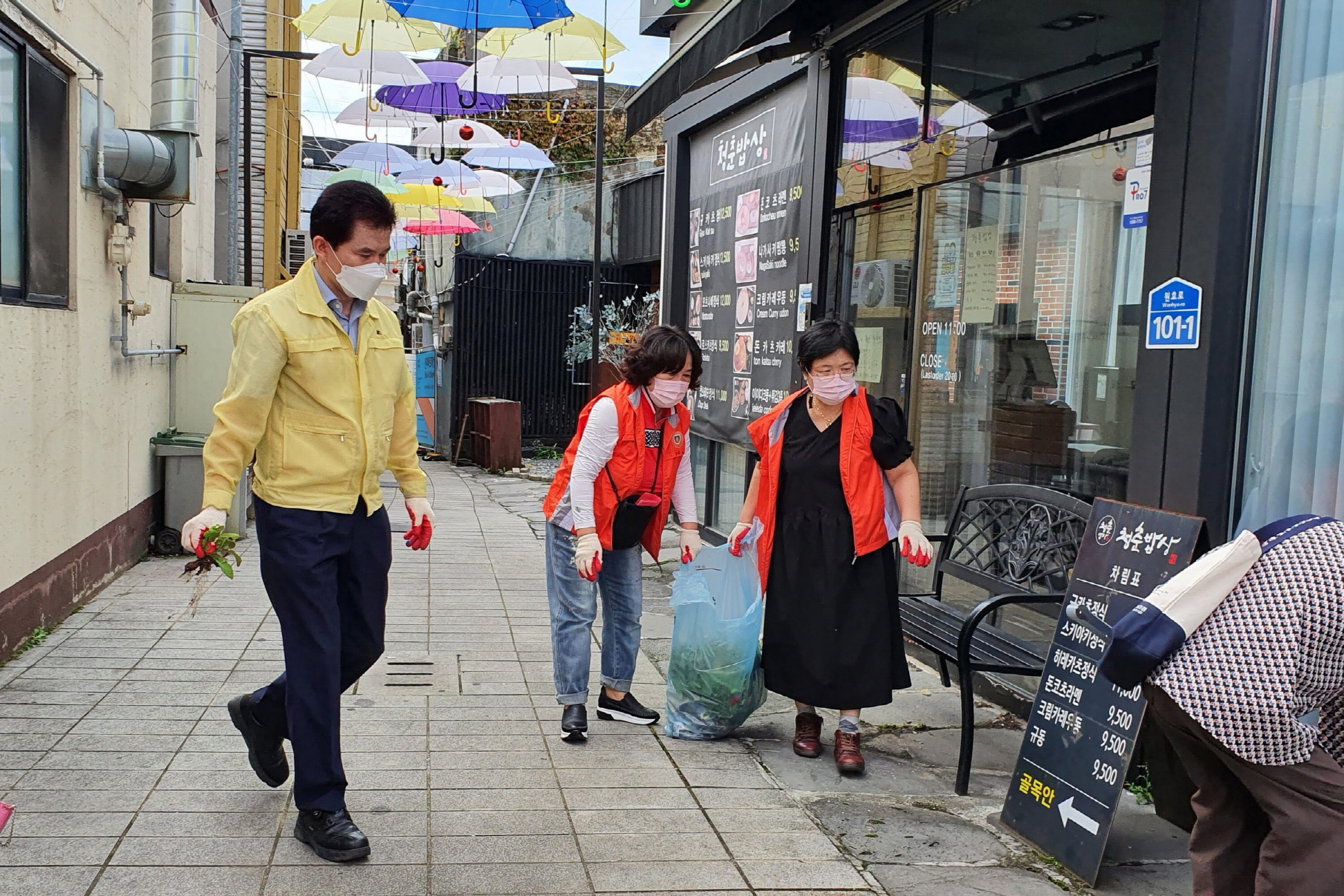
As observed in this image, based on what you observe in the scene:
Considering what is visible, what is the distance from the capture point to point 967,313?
19.8 feet

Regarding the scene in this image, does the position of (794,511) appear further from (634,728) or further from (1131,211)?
(1131,211)

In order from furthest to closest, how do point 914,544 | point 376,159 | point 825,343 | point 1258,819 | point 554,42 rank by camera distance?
point 376,159 → point 554,42 → point 825,343 → point 914,544 → point 1258,819

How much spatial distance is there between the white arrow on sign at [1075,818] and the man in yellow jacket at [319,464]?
216 cm

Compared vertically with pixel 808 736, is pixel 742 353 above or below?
above

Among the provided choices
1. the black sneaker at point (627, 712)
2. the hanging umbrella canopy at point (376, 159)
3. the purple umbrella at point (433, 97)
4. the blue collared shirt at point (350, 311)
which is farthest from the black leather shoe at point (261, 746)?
the hanging umbrella canopy at point (376, 159)

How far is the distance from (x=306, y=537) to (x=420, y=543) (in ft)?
1.78

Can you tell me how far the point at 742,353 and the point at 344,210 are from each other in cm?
535

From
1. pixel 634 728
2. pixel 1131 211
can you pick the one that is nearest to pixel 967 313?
pixel 1131 211

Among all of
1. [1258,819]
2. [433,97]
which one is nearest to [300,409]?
[1258,819]

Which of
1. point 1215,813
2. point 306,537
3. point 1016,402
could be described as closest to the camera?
point 1215,813

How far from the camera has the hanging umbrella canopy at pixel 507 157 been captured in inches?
615

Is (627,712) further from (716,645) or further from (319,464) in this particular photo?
(319,464)

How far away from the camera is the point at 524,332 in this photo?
64.4ft

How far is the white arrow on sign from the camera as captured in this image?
11.8ft
